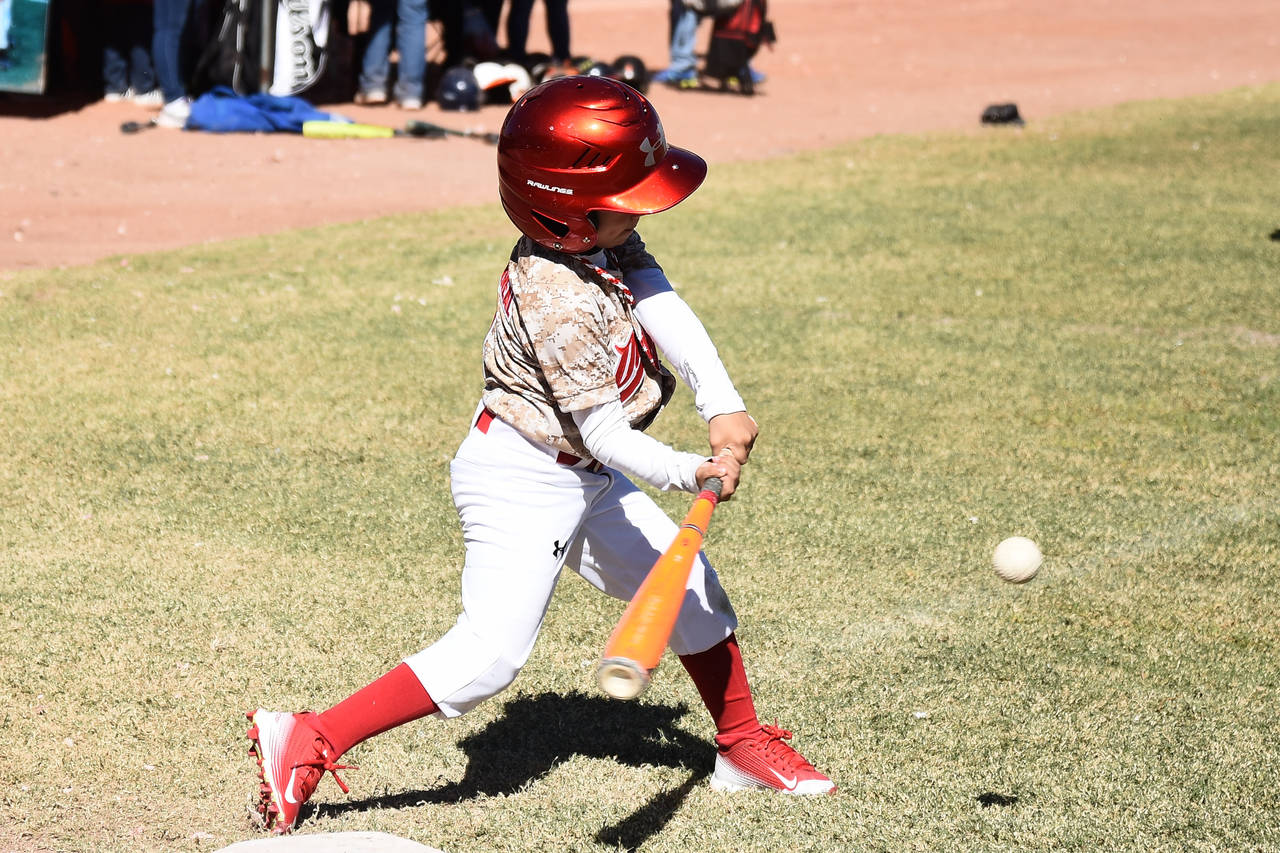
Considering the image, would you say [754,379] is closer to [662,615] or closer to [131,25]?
[662,615]

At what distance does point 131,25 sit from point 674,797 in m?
12.0

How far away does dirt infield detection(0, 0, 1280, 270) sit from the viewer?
1035cm

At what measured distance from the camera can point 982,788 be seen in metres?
3.51

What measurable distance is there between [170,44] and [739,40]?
6.25 metres

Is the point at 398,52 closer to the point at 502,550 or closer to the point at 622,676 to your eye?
the point at 502,550

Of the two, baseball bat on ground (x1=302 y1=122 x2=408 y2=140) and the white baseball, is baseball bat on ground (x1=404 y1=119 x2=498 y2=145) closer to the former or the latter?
baseball bat on ground (x1=302 y1=122 x2=408 y2=140)

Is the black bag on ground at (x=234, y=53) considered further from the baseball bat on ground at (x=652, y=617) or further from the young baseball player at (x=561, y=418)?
the baseball bat on ground at (x=652, y=617)

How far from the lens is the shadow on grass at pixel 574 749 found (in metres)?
3.44

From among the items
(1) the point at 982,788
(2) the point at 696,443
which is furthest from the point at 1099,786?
(2) the point at 696,443

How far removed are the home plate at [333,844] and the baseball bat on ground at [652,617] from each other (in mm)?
678

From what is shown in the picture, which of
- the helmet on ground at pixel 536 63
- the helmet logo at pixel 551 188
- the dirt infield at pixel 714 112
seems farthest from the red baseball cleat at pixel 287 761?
the helmet on ground at pixel 536 63

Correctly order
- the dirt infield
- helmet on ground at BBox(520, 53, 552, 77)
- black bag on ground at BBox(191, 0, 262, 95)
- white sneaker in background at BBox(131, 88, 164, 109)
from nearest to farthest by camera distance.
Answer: the dirt infield → black bag on ground at BBox(191, 0, 262, 95) → white sneaker in background at BBox(131, 88, 164, 109) → helmet on ground at BBox(520, 53, 552, 77)

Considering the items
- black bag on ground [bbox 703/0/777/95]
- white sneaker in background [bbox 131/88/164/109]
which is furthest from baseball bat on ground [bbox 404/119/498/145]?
black bag on ground [bbox 703/0/777/95]

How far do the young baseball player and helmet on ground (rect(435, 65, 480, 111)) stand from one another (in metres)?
11.2
